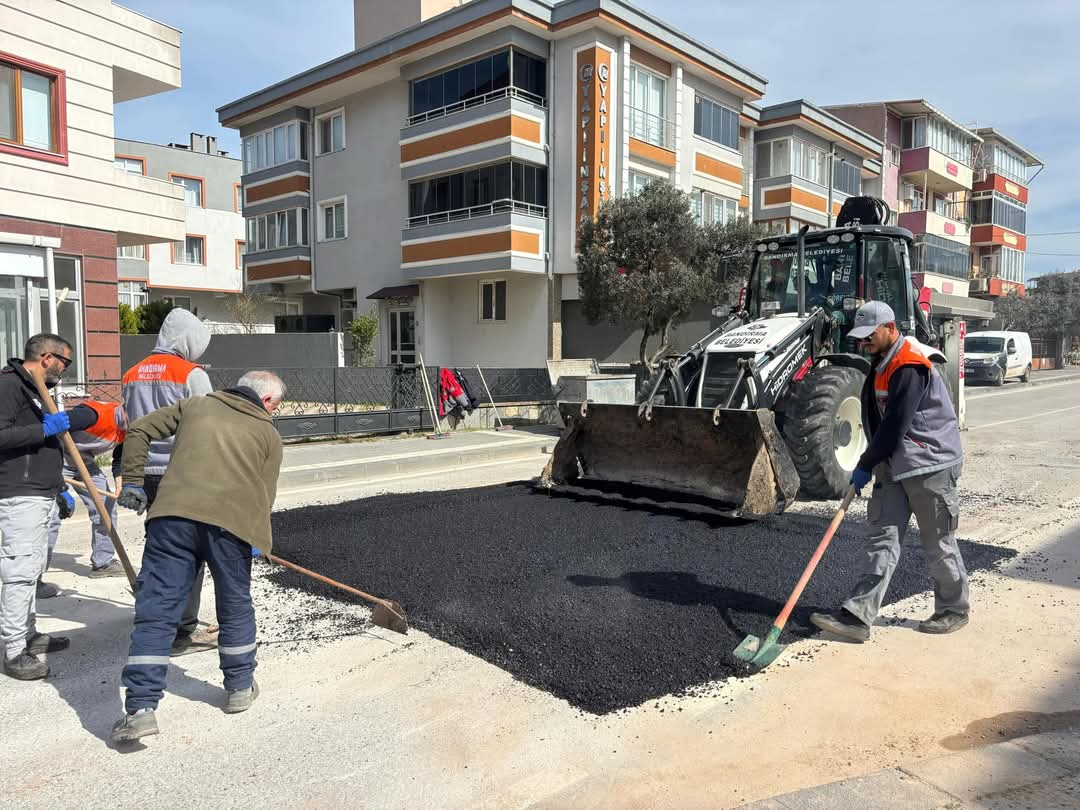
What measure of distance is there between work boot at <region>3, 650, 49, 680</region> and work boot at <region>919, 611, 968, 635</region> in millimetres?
4740

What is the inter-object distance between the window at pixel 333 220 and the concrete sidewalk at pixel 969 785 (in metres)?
→ 26.0

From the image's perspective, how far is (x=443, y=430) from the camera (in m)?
15.3

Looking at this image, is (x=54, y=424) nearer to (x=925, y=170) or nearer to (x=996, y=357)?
(x=996, y=357)

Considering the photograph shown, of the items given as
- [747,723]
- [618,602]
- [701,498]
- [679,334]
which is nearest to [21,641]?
[618,602]

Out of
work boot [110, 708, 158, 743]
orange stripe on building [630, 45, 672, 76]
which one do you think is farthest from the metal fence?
orange stripe on building [630, 45, 672, 76]

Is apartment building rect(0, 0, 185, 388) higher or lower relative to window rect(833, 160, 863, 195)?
lower

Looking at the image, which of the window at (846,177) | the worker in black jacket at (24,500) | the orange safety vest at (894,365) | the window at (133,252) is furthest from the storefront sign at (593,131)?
the window at (133,252)

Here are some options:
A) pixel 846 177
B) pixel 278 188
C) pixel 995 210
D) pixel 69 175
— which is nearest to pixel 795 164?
pixel 846 177

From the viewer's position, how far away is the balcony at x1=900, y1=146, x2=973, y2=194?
39.6m

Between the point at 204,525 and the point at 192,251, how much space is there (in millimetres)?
38798

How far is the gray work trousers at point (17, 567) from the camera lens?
3.94 meters

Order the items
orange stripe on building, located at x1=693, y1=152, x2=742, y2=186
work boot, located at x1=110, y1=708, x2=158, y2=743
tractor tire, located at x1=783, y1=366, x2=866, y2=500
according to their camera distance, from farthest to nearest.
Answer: orange stripe on building, located at x1=693, y1=152, x2=742, y2=186, tractor tire, located at x1=783, y1=366, x2=866, y2=500, work boot, located at x1=110, y1=708, x2=158, y2=743

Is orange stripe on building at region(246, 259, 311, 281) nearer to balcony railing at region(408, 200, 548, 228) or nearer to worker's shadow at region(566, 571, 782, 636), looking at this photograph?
balcony railing at region(408, 200, 548, 228)

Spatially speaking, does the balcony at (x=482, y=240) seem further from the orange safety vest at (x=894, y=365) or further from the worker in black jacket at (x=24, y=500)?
the worker in black jacket at (x=24, y=500)
